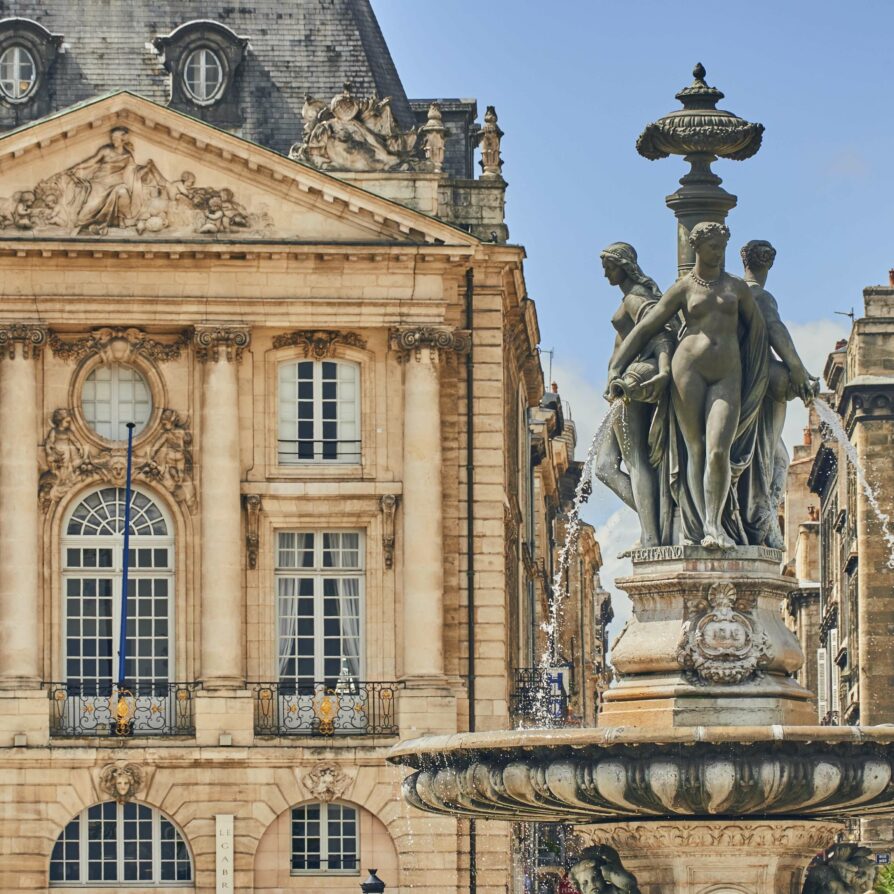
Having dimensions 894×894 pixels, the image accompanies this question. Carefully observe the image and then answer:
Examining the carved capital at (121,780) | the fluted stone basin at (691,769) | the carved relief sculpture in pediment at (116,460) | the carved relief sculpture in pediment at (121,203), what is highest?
the carved relief sculpture in pediment at (121,203)

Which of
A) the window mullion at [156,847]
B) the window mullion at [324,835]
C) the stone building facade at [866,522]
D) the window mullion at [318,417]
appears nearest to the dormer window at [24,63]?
the window mullion at [318,417]

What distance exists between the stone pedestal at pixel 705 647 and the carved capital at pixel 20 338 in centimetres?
3702

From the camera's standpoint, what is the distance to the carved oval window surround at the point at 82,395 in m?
60.0

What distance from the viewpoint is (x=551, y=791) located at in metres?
22.5

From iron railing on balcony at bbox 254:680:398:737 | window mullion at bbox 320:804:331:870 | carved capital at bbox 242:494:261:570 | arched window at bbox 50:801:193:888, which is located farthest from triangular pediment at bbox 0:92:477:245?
arched window at bbox 50:801:193:888

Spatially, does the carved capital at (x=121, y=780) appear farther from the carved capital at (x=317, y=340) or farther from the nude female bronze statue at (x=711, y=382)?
the nude female bronze statue at (x=711, y=382)

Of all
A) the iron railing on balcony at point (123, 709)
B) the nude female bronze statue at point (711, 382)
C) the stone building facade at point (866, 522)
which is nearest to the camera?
the nude female bronze statue at point (711, 382)

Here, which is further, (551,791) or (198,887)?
(198,887)

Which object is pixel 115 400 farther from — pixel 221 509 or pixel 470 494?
pixel 470 494

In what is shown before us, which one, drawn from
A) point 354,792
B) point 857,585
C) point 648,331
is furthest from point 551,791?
point 857,585

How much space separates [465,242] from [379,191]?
6.94 ft

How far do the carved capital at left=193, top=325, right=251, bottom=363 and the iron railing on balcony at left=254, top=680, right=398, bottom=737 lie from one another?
614cm

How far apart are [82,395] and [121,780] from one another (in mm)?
7349

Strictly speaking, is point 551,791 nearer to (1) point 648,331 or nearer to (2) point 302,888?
(1) point 648,331
